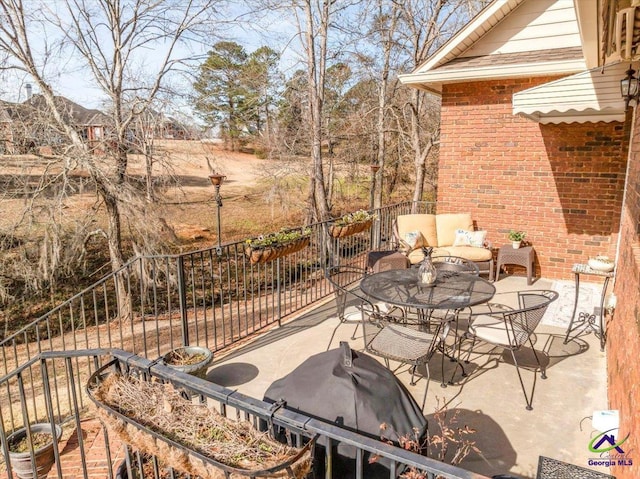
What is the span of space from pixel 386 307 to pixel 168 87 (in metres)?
8.20

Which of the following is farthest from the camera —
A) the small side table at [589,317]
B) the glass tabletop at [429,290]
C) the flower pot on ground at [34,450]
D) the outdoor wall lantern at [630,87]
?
the small side table at [589,317]

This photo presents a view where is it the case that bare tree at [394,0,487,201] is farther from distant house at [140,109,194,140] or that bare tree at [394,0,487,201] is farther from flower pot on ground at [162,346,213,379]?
flower pot on ground at [162,346,213,379]

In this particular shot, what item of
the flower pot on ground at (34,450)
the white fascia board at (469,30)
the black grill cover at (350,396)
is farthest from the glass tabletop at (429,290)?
the white fascia board at (469,30)

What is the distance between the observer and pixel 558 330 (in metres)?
4.89

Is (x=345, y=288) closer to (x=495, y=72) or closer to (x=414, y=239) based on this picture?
(x=414, y=239)

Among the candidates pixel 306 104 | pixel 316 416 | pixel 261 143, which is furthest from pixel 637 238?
pixel 261 143

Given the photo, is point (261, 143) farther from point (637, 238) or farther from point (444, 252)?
point (637, 238)

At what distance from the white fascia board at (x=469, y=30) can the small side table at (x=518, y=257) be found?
123 inches

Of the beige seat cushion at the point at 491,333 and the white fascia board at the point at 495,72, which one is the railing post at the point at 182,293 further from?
the white fascia board at the point at 495,72

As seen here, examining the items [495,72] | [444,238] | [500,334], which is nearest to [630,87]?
[500,334]

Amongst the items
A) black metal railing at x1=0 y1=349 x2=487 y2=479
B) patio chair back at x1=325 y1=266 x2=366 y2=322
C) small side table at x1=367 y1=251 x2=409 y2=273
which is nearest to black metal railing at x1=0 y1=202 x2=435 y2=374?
patio chair back at x1=325 y1=266 x2=366 y2=322

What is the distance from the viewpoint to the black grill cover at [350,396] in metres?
2.02

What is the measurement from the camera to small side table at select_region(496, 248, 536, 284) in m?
6.52

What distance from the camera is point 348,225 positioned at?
18.9ft
